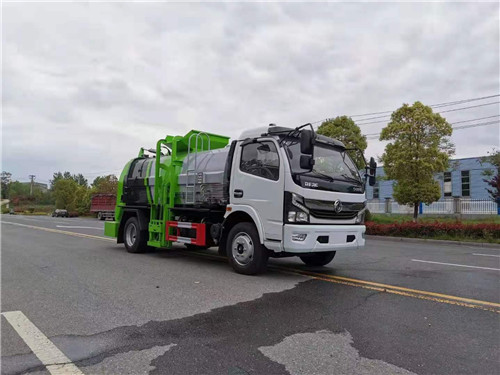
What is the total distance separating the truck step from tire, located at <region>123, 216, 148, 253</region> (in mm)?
1356

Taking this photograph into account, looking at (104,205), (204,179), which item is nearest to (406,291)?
(204,179)

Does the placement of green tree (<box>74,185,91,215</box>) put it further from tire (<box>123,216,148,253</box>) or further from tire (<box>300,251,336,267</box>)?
tire (<box>300,251,336,267</box>)

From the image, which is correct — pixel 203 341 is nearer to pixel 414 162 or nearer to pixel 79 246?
pixel 79 246

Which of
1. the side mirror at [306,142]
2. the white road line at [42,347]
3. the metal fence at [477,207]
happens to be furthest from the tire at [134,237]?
the metal fence at [477,207]

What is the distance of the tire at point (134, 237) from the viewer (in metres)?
9.98

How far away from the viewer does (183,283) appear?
6363 millimetres

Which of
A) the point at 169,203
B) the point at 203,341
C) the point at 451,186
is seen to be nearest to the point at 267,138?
the point at 169,203

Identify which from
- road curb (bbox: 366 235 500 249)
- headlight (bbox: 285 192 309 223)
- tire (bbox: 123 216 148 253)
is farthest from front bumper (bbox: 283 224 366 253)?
road curb (bbox: 366 235 500 249)

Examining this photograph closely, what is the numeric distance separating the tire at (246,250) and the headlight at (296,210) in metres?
0.85

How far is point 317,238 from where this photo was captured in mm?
6262

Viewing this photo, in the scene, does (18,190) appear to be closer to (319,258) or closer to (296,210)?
(319,258)

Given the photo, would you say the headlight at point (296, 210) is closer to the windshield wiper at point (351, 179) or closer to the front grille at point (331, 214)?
the front grille at point (331, 214)

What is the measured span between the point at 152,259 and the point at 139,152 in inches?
140

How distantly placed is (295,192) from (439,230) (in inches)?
485
